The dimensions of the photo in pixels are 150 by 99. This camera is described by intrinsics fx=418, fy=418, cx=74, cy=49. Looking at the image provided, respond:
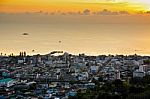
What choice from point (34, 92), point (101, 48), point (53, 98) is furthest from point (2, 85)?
point (101, 48)

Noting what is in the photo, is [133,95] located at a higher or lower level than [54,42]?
lower

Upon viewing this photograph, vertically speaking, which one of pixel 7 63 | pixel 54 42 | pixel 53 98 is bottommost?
pixel 53 98

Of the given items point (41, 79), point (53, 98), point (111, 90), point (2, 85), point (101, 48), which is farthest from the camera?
point (101, 48)

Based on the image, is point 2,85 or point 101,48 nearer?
point 2,85

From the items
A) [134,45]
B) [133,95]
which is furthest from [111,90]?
[134,45]

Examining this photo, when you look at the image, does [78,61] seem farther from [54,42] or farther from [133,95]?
[54,42]

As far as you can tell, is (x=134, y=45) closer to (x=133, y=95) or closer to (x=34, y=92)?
(x=34, y=92)

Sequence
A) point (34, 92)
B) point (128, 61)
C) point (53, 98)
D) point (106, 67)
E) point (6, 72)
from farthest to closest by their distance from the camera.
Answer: point (128, 61) < point (106, 67) < point (6, 72) < point (34, 92) < point (53, 98)
